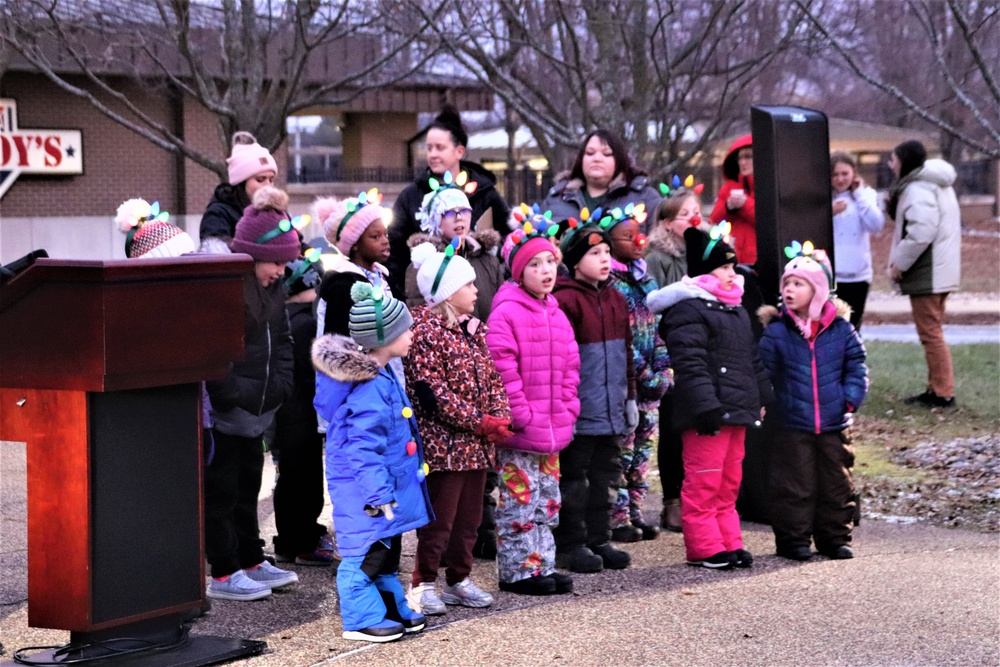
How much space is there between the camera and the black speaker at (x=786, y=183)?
24.2ft

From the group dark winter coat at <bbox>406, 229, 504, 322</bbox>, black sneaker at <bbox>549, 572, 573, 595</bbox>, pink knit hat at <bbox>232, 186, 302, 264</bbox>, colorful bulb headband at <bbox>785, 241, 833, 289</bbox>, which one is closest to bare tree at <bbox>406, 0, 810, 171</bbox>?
colorful bulb headband at <bbox>785, 241, 833, 289</bbox>

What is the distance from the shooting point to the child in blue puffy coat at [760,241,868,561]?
22.2 ft

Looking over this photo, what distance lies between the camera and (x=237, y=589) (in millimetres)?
5883

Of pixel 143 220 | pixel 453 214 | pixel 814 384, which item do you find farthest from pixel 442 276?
pixel 814 384

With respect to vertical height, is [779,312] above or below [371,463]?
above

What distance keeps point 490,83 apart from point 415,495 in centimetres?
698

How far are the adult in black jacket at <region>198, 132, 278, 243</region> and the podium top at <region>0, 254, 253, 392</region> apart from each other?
199 centimetres

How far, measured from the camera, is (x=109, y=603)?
4414 mm

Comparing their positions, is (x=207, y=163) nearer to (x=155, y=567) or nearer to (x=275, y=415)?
(x=275, y=415)

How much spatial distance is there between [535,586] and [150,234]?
2.26m

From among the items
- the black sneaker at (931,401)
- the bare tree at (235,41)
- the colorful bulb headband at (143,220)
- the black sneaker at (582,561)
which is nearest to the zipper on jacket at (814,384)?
the black sneaker at (582,561)

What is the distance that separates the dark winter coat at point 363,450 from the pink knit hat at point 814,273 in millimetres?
2445

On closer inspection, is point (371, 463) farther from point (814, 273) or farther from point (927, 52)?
point (927, 52)

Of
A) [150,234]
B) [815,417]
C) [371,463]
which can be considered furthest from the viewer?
[815,417]
